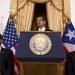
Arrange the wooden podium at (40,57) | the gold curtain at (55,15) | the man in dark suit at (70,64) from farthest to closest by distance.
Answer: the gold curtain at (55,15), the man in dark suit at (70,64), the wooden podium at (40,57)

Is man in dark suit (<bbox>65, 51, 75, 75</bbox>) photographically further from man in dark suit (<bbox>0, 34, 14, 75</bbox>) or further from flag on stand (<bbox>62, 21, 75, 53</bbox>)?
man in dark suit (<bbox>0, 34, 14, 75</bbox>)

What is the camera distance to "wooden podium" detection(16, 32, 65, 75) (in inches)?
133

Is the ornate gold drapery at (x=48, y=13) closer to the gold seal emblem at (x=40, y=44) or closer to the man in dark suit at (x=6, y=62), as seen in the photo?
the man in dark suit at (x=6, y=62)

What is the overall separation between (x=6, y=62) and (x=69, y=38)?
3.62 ft

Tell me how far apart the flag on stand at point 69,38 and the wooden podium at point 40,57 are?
38.8 inches

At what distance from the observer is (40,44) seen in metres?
3.50

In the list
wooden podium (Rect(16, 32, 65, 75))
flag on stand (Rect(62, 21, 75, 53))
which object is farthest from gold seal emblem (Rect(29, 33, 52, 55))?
flag on stand (Rect(62, 21, 75, 53))

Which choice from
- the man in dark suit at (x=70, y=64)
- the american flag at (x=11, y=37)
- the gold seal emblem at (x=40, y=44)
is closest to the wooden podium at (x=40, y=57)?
the gold seal emblem at (x=40, y=44)

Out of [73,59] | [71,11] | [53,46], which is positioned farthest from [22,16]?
[53,46]

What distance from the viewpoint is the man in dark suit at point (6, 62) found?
429 cm

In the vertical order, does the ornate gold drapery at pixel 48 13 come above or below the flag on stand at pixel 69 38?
above

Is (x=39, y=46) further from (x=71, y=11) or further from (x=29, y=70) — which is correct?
(x=71, y=11)

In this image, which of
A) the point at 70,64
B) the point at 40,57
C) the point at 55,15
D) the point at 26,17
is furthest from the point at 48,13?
the point at 40,57

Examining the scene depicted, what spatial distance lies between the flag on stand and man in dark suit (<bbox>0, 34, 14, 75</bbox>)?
90 centimetres
